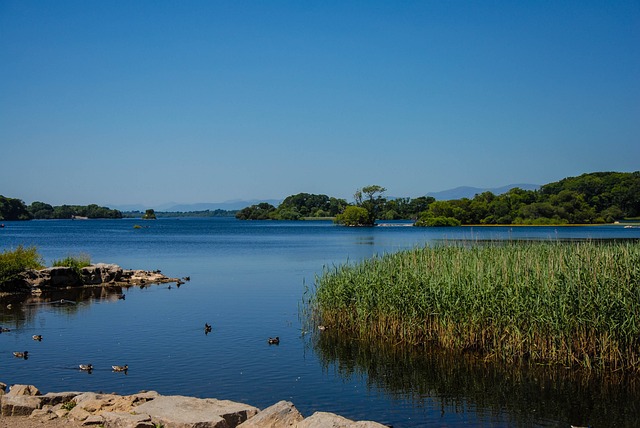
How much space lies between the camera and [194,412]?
1105cm

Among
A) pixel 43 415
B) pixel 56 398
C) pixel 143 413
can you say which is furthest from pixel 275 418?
pixel 56 398

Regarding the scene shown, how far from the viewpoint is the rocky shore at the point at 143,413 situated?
412 inches

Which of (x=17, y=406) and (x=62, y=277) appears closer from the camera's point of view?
(x=17, y=406)

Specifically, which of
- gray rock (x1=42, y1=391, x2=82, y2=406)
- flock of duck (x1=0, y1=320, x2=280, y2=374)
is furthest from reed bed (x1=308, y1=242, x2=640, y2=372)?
gray rock (x1=42, y1=391, x2=82, y2=406)

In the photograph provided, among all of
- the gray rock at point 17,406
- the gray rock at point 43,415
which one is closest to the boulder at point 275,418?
the gray rock at point 43,415

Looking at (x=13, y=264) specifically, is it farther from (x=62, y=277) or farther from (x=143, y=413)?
(x=143, y=413)

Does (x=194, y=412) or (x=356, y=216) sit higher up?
(x=356, y=216)

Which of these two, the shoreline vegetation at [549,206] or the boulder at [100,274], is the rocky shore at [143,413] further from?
the shoreline vegetation at [549,206]

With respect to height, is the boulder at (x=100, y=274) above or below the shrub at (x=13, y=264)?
below

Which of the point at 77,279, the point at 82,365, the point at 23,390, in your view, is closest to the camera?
the point at 23,390

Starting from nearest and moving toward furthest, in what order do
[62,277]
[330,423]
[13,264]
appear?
1. [330,423]
2. [13,264]
3. [62,277]

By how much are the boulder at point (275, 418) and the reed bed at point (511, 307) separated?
7975mm

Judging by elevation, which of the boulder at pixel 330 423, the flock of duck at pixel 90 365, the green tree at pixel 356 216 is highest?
the green tree at pixel 356 216

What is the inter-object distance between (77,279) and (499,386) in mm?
28121
